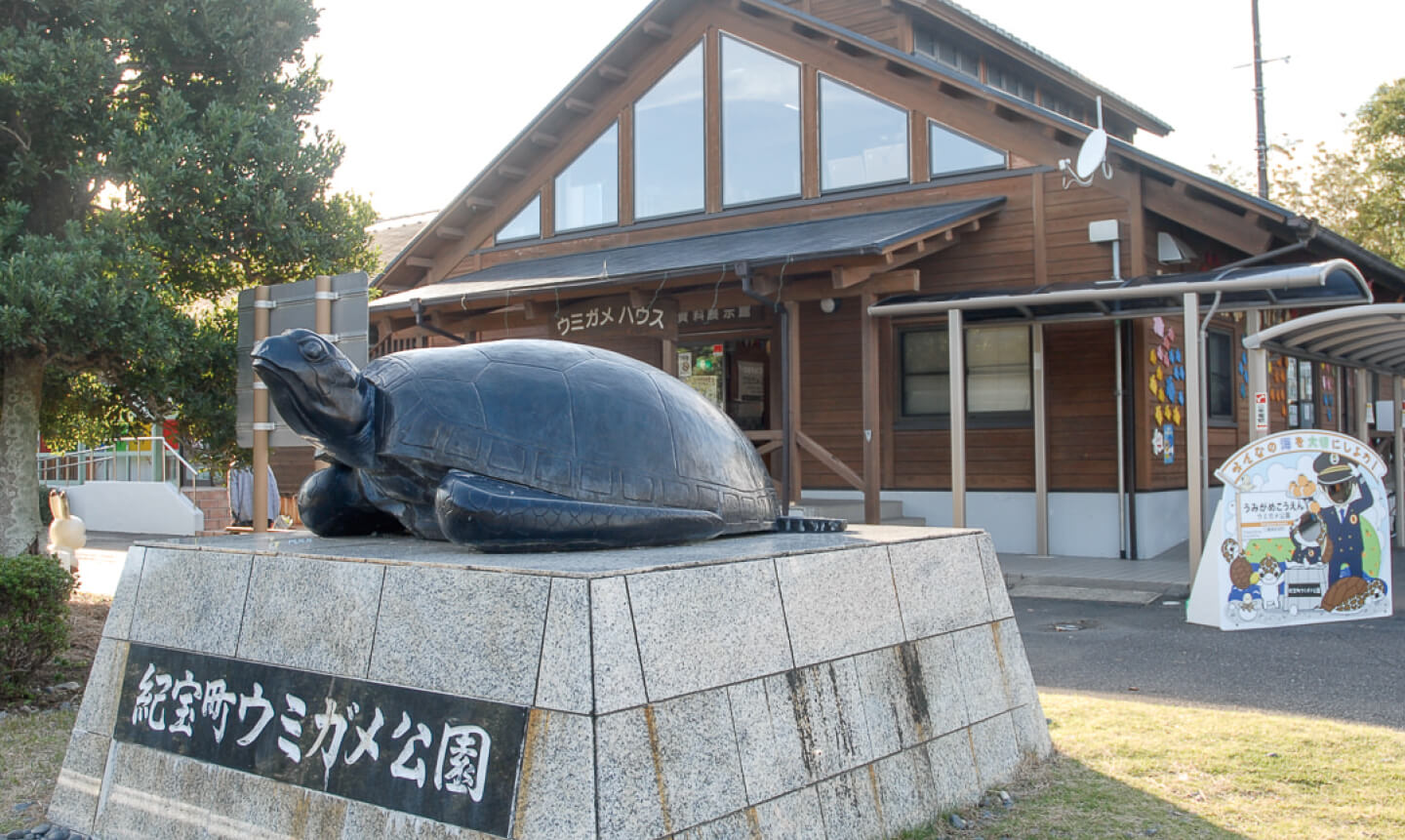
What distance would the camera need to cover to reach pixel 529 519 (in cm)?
379

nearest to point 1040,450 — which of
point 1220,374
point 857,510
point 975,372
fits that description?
point 975,372

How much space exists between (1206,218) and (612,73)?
8420mm

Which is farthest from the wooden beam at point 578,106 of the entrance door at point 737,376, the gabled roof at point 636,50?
the entrance door at point 737,376

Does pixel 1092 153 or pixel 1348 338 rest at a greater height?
pixel 1092 153

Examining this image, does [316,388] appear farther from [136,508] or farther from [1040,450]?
[136,508]

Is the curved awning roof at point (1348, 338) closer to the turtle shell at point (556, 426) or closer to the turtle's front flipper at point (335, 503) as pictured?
the turtle shell at point (556, 426)

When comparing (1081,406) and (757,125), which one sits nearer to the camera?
(1081,406)

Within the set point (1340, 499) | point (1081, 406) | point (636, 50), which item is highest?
point (636, 50)

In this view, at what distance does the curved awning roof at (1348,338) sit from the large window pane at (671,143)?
774 cm

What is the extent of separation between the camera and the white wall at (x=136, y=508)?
1812 cm

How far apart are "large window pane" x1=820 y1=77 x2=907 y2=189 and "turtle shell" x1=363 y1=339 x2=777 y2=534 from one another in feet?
32.6

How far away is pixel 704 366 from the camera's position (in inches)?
605

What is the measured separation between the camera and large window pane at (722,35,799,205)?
14.6 m

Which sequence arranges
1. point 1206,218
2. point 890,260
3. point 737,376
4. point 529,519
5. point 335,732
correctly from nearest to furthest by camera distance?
point 335,732 < point 529,519 < point 890,260 < point 1206,218 < point 737,376
